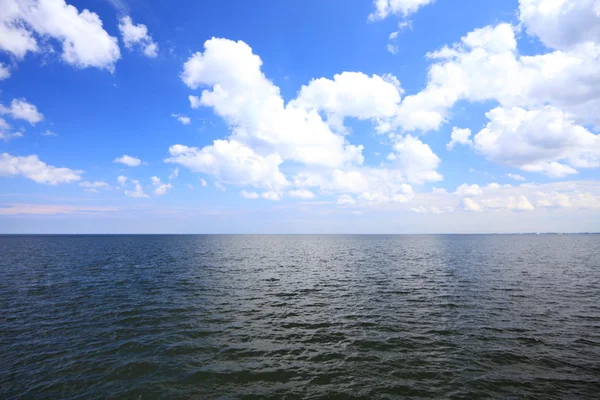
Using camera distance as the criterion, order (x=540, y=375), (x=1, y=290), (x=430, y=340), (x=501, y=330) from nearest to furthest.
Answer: (x=540, y=375)
(x=430, y=340)
(x=501, y=330)
(x=1, y=290)

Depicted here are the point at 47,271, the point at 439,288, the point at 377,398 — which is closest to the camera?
the point at 377,398


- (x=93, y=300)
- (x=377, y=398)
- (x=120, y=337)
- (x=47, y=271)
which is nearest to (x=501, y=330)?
(x=377, y=398)

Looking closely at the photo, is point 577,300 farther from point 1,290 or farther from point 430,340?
point 1,290

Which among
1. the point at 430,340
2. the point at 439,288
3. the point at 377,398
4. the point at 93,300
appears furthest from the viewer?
the point at 439,288

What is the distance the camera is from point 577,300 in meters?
34.2

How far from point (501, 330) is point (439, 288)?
16.9 m

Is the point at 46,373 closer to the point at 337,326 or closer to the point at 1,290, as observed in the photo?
the point at 337,326

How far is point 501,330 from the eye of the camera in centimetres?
2419

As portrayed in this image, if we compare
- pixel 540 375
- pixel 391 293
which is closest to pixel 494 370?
pixel 540 375

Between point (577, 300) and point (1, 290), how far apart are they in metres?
71.9

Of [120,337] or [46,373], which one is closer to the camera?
[46,373]

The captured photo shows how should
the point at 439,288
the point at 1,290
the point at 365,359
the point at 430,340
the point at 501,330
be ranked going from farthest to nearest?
1. the point at 439,288
2. the point at 1,290
3. the point at 501,330
4. the point at 430,340
5. the point at 365,359

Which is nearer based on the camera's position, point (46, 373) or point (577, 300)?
point (46, 373)

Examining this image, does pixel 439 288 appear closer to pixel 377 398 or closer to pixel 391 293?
pixel 391 293
